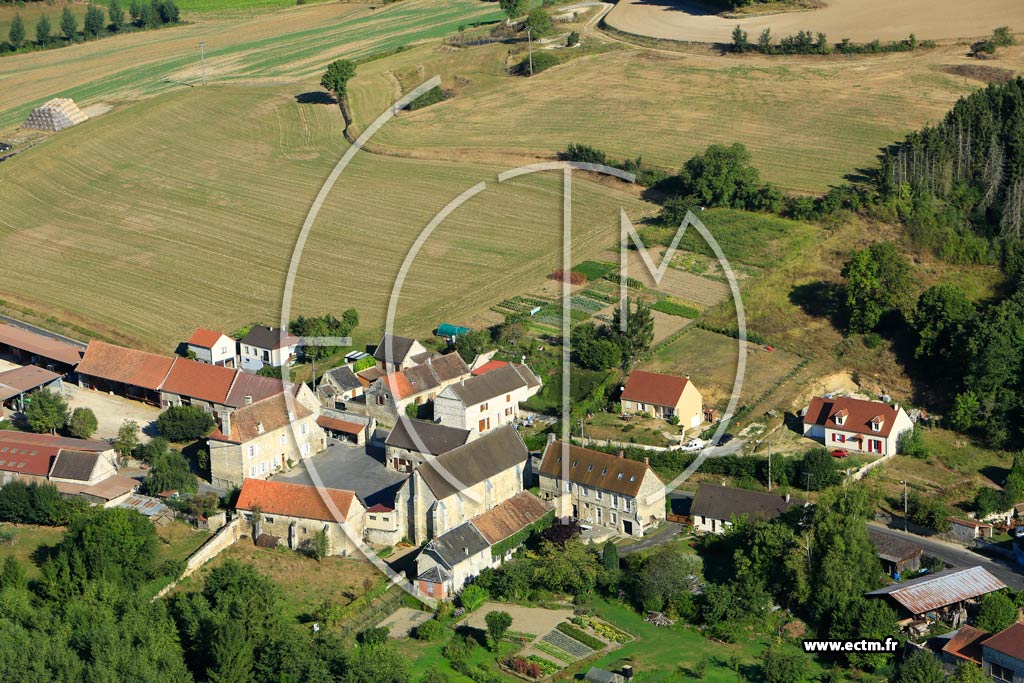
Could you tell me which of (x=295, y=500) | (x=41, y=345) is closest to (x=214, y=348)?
(x=41, y=345)

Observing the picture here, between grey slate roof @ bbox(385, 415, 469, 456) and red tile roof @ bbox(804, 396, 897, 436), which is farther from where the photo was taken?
red tile roof @ bbox(804, 396, 897, 436)

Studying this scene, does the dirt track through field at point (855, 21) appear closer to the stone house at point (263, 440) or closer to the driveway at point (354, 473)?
the driveway at point (354, 473)

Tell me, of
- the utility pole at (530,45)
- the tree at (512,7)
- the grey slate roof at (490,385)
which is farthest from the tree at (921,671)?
the tree at (512,7)

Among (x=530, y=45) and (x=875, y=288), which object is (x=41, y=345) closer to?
(x=875, y=288)

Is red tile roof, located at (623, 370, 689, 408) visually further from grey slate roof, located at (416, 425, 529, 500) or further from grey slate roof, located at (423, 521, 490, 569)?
grey slate roof, located at (423, 521, 490, 569)

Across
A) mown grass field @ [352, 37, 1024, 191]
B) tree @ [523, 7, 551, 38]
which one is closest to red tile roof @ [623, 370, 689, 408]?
mown grass field @ [352, 37, 1024, 191]

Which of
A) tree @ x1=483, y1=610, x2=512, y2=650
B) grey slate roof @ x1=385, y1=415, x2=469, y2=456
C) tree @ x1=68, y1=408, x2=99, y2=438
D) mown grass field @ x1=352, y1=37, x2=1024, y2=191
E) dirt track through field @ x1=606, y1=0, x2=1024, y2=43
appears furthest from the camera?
dirt track through field @ x1=606, y1=0, x2=1024, y2=43
